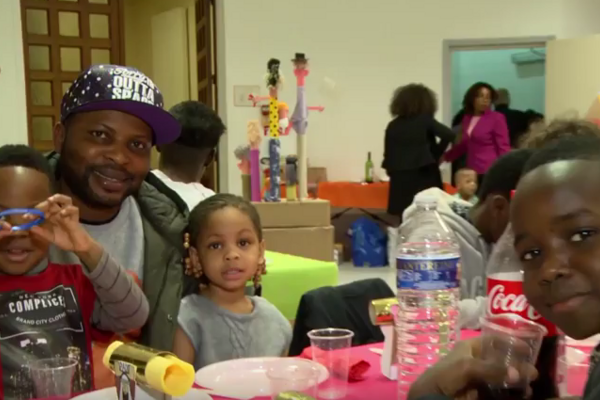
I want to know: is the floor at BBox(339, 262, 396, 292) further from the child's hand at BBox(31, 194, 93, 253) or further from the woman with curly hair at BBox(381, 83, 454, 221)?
the child's hand at BBox(31, 194, 93, 253)

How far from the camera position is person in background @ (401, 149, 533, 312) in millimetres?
1873

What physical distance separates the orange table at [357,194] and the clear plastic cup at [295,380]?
4921 mm

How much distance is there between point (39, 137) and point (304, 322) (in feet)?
15.0

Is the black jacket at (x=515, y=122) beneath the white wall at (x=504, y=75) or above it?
beneath

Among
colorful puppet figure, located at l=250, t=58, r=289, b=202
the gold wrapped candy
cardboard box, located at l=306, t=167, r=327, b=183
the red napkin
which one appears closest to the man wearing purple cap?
the red napkin

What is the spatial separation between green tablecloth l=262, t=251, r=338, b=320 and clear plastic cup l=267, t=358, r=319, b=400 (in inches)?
57.3

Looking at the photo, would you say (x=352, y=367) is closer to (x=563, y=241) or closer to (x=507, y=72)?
(x=563, y=241)

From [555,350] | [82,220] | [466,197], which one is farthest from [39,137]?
[555,350]

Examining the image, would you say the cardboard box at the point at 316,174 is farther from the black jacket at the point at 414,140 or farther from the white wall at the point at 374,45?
the black jacket at the point at 414,140

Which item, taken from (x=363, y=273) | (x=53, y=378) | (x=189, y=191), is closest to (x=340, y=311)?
(x=53, y=378)

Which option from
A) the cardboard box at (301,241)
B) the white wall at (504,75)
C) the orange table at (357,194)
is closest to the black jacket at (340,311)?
the cardboard box at (301,241)

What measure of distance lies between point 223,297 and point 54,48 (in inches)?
181

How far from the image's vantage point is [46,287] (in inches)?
58.3

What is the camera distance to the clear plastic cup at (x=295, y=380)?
112 centimetres
